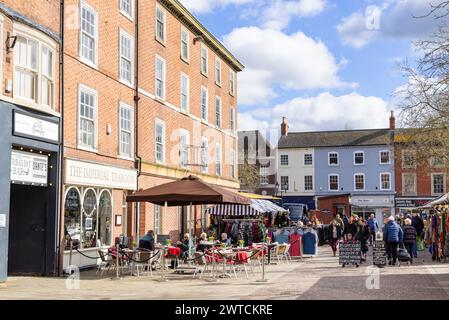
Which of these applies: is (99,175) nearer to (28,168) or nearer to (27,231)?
(27,231)

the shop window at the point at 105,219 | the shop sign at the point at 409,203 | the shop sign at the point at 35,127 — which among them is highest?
the shop sign at the point at 35,127

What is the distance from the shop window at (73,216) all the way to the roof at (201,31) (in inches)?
445

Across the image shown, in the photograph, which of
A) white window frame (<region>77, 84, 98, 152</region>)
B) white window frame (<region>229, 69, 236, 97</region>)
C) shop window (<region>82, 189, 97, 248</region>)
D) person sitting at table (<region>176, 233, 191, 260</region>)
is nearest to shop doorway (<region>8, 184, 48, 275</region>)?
shop window (<region>82, 189, 97, 248</region>)

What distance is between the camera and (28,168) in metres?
16.4

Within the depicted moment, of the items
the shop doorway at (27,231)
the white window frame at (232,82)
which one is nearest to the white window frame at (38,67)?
the shop doorway at (27,231)

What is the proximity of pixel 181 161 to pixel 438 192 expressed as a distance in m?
39.7

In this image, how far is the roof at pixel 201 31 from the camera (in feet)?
91.3

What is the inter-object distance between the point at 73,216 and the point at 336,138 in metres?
48.6

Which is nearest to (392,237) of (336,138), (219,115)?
(219,115)

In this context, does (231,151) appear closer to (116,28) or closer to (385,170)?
(116,28)

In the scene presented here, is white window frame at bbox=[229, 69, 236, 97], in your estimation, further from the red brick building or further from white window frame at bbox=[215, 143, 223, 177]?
white window frame at bbox=[215, 143, 223, 177]

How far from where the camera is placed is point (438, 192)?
6081 cm

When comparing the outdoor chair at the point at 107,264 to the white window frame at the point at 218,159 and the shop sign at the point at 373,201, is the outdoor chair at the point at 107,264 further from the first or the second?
the shop sign at the point at 373,201
